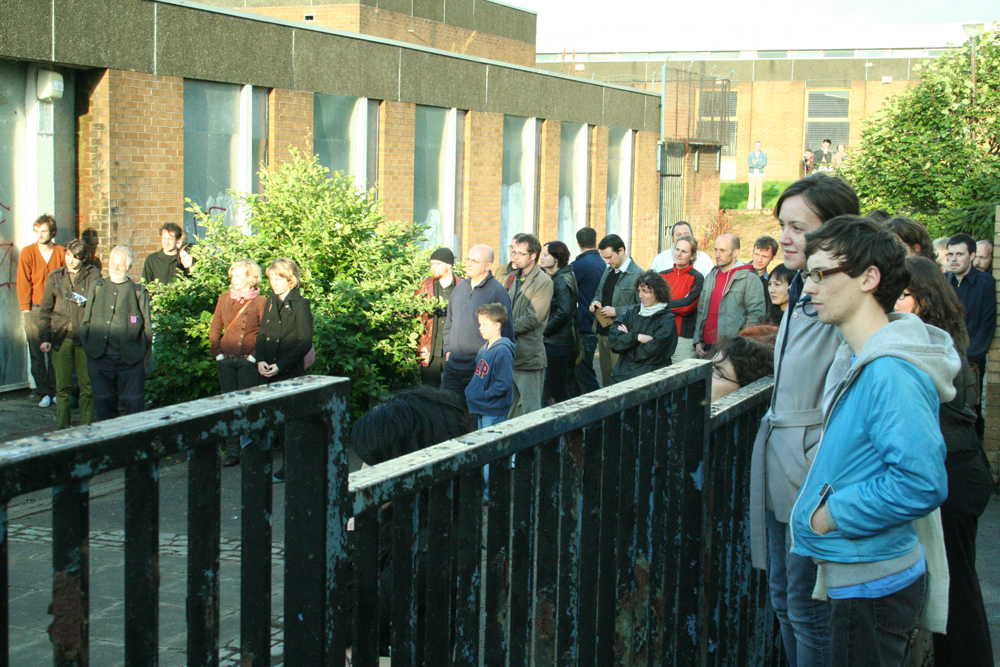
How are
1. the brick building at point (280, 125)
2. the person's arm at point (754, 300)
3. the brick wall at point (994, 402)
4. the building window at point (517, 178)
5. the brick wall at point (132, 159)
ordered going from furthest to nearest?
the building window at point (517, 178) → the brick wall at point (132, 159) → the brick building at point (280, 125) → the person's arm at point (754, 300) → the brick wall at point (994, 402)

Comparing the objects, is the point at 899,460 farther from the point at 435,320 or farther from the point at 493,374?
the point at 435,320

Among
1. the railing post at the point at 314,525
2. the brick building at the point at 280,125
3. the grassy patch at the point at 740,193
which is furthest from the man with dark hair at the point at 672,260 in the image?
the grassy patch at the point at 740,193

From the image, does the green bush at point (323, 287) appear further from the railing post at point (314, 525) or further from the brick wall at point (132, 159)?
the railing post at point (314, 525)

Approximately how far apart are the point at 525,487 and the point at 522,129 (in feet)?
62.7

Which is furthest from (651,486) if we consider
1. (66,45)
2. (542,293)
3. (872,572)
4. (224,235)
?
(66,45)

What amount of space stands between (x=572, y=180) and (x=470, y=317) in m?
14.8

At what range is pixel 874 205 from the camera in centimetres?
1842

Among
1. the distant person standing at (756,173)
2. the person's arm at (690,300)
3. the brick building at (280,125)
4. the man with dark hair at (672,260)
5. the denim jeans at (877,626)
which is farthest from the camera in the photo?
the distant person standing at (756,173)

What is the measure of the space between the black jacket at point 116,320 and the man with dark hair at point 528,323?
3383 millimetres

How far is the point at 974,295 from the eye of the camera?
26.6 ft

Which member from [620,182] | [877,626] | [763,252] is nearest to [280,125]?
[763,252]

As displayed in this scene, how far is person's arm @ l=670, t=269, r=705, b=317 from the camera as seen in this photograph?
9.35 meters

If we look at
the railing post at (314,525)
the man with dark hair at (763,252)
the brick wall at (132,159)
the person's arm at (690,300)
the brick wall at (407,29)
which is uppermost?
the brick wall at (407,29)

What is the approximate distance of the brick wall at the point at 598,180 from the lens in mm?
23156
